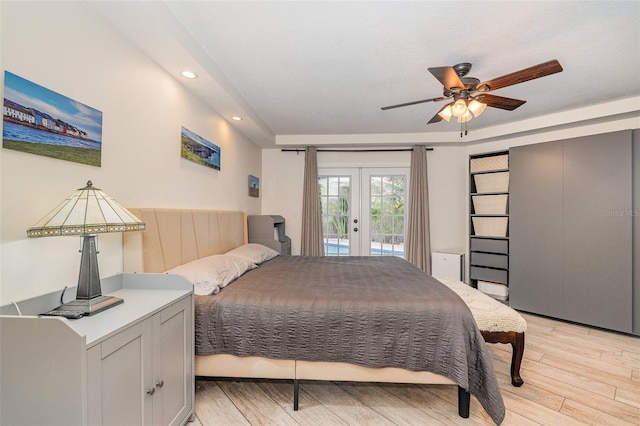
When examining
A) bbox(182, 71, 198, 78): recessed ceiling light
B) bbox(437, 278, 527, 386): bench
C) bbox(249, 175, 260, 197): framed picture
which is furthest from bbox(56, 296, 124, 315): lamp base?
bbox(249, 175, 260, 197): framed picture

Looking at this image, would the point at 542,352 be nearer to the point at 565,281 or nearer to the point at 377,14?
the point at 565,281

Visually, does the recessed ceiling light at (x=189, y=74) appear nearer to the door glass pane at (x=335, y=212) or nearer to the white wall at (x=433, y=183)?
the white wall at (x=433, y=183)

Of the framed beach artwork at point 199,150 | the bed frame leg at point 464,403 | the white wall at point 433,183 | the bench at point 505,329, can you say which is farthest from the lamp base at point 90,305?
the white wall at point 433,183

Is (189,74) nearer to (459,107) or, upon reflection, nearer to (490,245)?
(459,107)

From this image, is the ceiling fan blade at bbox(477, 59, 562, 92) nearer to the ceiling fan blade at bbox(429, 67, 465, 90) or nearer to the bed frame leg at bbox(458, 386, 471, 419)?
the ceiling fan blade at bbox(429, 67, 465, 90)

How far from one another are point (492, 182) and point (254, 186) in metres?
3.53

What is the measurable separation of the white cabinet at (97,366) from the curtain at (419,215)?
3.72 metres

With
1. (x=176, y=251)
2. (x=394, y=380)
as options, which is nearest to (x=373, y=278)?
(x=394, y=380)

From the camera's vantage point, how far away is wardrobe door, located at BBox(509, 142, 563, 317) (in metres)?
3.31

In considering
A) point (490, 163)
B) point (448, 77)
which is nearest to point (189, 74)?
point (448, 77)

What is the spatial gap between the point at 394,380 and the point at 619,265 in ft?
10.0

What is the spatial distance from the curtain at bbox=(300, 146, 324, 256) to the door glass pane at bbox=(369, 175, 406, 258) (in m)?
0.92

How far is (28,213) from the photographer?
1217 millimetres

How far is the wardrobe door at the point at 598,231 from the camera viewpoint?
2.91 metres
